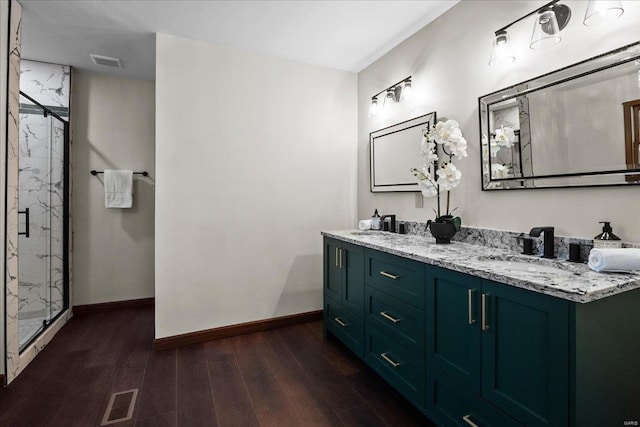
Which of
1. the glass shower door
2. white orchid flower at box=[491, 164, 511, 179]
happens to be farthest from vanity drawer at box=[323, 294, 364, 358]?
the glass shower door

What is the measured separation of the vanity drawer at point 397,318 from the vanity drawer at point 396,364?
0.04 metres

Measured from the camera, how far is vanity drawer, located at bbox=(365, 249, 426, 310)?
166 centimetres

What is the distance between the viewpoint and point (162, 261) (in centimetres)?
266

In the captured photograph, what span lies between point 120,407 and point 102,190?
246cm

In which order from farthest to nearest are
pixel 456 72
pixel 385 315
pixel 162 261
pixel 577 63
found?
pixel 162 261 → pixel 456 72 → pixel 385 315 → pixel 577 63

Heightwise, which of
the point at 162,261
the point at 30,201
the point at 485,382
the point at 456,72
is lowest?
the point at 485,382

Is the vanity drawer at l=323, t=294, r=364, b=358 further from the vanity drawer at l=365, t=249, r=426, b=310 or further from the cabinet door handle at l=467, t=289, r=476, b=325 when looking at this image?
the cabinet door handle at l=467, t=289, r=476, b=325

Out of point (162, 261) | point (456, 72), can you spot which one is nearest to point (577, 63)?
point (456, 72)

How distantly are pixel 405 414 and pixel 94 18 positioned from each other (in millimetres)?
3468

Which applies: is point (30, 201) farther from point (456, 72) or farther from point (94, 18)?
point (456, 72)

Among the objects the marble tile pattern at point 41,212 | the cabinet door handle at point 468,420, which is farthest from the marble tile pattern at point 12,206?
the cabinet door handle at point 468,420

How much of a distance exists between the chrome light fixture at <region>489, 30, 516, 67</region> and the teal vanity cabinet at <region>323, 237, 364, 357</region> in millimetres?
1437

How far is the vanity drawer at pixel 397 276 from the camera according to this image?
1663 millimetres

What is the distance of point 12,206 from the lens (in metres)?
2.13
